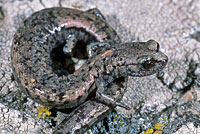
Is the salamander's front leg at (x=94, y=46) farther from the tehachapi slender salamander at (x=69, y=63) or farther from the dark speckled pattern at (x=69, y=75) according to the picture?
the dark speckled pattern at (x=69, y=75)

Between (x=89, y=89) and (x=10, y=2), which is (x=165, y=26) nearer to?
(x=89, y=89)

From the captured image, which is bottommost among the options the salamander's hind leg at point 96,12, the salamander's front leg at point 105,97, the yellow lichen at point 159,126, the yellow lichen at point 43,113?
the yellow lichen at point 159,126

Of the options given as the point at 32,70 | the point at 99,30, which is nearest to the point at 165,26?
the point at 99,30

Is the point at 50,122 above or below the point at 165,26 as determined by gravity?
below

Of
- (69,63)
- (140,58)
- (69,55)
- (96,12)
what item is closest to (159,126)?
(140,58)

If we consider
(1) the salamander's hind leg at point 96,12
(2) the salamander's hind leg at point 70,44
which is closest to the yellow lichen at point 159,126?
(2) the salamander's hind leg at point 70,44

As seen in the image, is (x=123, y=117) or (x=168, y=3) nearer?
(x=123, y=117)
